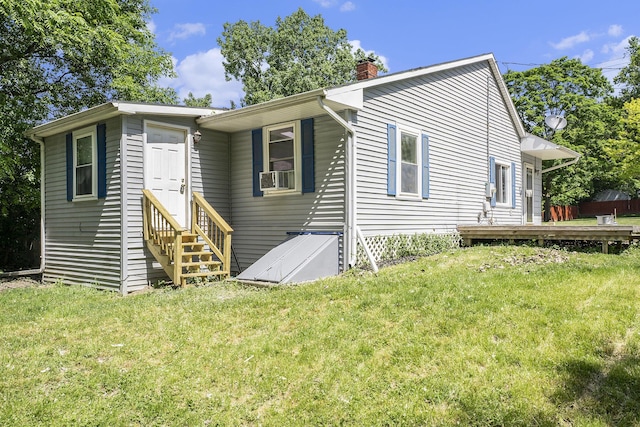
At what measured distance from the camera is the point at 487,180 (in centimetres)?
1252

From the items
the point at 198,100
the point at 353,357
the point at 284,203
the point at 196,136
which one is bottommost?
the point at 353,357

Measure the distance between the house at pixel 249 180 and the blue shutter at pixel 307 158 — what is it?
0.07ft

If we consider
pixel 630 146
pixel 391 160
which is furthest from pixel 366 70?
pixel 630 146

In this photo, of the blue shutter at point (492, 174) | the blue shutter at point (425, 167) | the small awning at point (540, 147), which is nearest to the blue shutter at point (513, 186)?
the small awning at point (540, 147)

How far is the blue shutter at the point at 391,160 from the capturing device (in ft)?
29.2

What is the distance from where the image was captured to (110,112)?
26.6 feet

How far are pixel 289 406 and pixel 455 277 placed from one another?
3.59m

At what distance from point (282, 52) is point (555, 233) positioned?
25.7 metres

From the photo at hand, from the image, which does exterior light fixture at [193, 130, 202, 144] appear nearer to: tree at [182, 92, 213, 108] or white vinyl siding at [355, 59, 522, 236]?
white vinyl siding at [355, 59, 522, 236]

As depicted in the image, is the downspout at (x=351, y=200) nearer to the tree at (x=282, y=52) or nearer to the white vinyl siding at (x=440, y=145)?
the white vinyl siding at (x=440, y=145)

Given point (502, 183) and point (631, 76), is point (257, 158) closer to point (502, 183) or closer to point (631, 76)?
point (502, 183)

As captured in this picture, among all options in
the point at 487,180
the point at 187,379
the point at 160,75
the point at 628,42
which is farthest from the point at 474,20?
the point at 628,42

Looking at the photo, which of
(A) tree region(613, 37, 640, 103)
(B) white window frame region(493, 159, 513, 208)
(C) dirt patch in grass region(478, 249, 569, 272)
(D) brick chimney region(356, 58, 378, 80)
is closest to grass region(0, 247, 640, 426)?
(C) dirt patch in grass region(478, 249, 569, 272)

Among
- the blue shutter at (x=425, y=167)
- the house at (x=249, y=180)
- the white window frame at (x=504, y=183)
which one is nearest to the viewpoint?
the house at (x=249, y=180)
